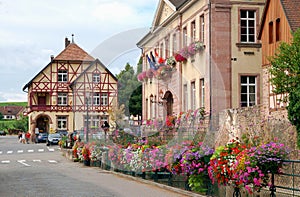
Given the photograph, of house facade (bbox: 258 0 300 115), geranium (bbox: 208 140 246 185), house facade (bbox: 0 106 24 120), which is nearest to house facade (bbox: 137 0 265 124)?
house facade (bbox: 258 0 300 115)

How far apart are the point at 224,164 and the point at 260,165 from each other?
1.27 meters

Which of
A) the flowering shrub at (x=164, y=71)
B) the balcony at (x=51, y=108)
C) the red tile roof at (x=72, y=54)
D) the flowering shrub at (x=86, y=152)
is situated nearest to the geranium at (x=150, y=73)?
the flowering shrub at (x=164, y=71)

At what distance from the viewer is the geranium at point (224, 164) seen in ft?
42.3

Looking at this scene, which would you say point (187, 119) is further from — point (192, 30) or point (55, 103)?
point (55, 103)

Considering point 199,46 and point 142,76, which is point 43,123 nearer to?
point 199,46

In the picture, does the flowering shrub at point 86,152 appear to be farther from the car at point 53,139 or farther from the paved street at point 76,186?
the car at point 53,139

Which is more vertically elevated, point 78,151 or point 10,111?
point 10,111

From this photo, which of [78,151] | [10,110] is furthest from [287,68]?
[10,110]

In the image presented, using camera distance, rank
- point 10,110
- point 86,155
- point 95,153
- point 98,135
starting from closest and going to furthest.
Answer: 1. point 95,153
2. point 86,155
3. point 98,135
4. point 10,110

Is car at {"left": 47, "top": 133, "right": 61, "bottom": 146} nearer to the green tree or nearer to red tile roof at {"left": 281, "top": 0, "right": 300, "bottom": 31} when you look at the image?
red tile roof at {"left": 281, "top": 0, "right": 300, "bottom": 31}

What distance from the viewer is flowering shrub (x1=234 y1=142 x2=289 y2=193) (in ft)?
39.2

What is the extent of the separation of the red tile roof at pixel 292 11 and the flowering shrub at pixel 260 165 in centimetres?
912

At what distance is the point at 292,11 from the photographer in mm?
20938

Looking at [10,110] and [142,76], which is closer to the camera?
[142,76]
